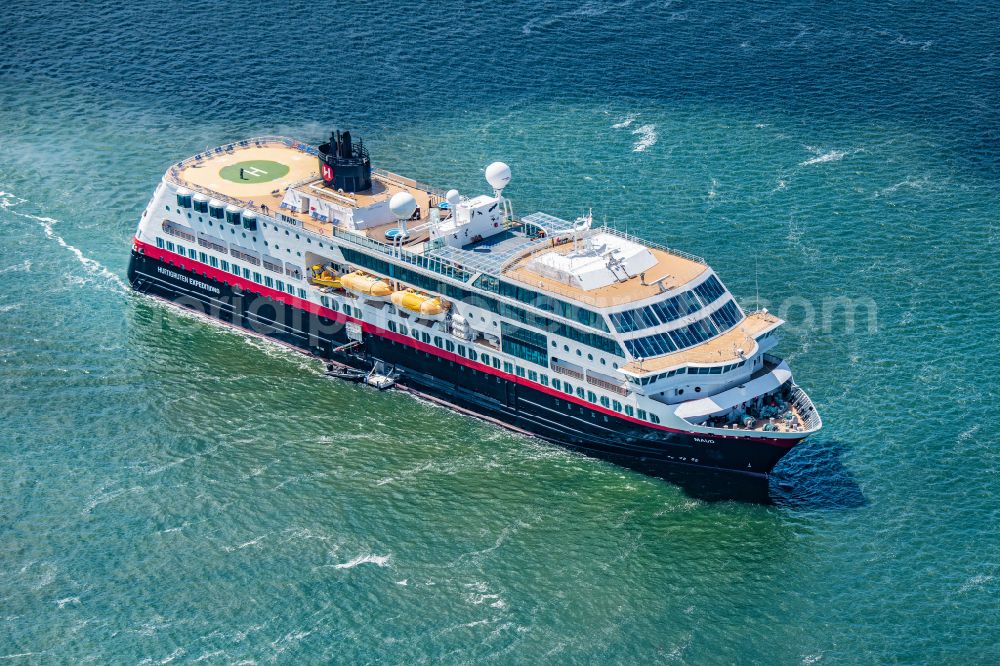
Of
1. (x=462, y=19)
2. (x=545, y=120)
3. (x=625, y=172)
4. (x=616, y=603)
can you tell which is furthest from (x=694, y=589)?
(x=462, y=19)

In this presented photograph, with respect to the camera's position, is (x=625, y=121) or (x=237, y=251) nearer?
(x=237, y=251)

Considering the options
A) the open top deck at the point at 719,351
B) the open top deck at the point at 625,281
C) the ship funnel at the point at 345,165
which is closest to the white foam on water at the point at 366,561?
the open top deck at the point at 719,351

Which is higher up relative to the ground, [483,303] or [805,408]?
[483,303]

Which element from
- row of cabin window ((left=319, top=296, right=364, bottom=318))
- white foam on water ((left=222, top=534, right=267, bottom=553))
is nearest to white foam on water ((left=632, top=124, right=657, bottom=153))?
row of cabin window ((left=319, top=296, right=364, bottom=318))

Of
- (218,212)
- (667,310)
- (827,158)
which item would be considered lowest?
(827,158)

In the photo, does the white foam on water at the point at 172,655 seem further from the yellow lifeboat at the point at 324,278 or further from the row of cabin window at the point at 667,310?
the yellow lifeboat at the point at 324,278

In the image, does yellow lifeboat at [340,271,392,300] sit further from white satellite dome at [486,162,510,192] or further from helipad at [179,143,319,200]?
helipad at [179,143,319,200]

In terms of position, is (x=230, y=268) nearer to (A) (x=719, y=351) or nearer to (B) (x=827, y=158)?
(A) (x=719, y=351)

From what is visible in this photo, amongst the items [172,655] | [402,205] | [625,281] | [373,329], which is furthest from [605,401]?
[172,655]
